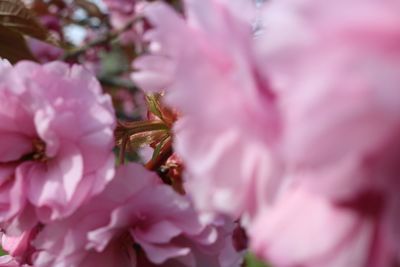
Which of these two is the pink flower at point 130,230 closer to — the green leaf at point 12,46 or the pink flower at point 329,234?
the pink flower at point 329,234

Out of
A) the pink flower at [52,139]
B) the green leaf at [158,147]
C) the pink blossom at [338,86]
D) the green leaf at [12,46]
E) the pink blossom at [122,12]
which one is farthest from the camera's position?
the pink blossom at [122,12]

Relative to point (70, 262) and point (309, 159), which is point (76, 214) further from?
point (309, 159)

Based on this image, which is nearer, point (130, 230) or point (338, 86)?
point (338, 86)

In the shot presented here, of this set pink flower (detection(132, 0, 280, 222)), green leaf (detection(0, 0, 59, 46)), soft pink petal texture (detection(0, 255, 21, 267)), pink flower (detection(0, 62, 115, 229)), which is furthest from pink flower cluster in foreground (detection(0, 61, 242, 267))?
green leaf (detection(0, 0, 59, 46))

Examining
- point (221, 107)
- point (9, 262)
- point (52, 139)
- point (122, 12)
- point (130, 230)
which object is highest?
point (221, 107)

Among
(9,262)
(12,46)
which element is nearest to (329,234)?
(9,262)

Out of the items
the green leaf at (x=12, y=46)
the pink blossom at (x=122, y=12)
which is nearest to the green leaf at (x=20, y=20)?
the green leaf at (x=12, y=46)

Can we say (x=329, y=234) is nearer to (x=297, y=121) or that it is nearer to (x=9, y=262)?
(x=297, y=121)
